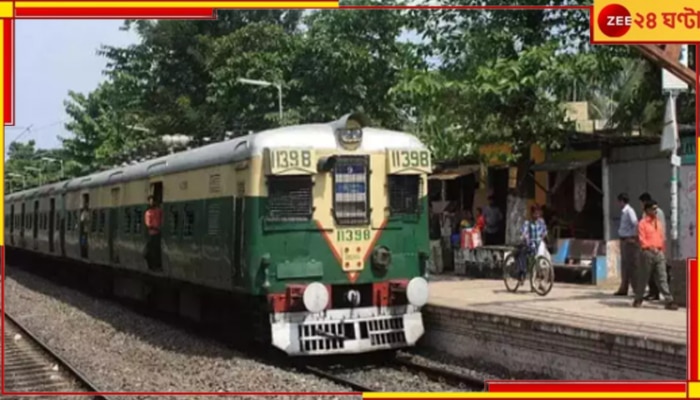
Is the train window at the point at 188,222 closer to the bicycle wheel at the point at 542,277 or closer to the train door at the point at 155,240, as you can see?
the train door at the point at 155,240

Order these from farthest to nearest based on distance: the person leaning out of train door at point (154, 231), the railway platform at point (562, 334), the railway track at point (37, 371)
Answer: the person leaning out of train door at point (154, 231), the railway track at point (37, 371), the railway platform at point (562, 334)

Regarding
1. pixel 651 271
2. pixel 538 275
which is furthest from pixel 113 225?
pixel 651 271

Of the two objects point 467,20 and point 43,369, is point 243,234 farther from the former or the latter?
point 467,20

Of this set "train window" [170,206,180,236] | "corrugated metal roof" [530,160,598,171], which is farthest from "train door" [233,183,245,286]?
"corrugated metal roof" [530,160,598,171]

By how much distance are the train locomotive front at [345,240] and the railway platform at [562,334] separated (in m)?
0.61

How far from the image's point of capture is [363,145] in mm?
10055

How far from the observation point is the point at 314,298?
31.0 ft

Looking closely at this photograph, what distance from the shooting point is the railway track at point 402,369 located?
8.65 m

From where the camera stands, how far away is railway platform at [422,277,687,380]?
7551 millimetres

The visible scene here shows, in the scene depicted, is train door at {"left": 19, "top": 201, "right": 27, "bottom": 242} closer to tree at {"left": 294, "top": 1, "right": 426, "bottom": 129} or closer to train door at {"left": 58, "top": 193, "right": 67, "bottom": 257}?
train door at {"left": 58, "top": 193, "right": 67, "bottom": 257}

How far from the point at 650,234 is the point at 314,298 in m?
4.10

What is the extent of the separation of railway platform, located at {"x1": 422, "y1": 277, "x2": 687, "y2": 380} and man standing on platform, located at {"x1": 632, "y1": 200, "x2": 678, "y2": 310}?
266 mm

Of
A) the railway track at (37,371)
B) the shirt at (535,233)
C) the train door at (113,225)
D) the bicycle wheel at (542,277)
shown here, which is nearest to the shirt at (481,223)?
the shirt at (535,233)

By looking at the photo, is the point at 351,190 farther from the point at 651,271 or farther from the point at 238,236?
the point at 651,271
